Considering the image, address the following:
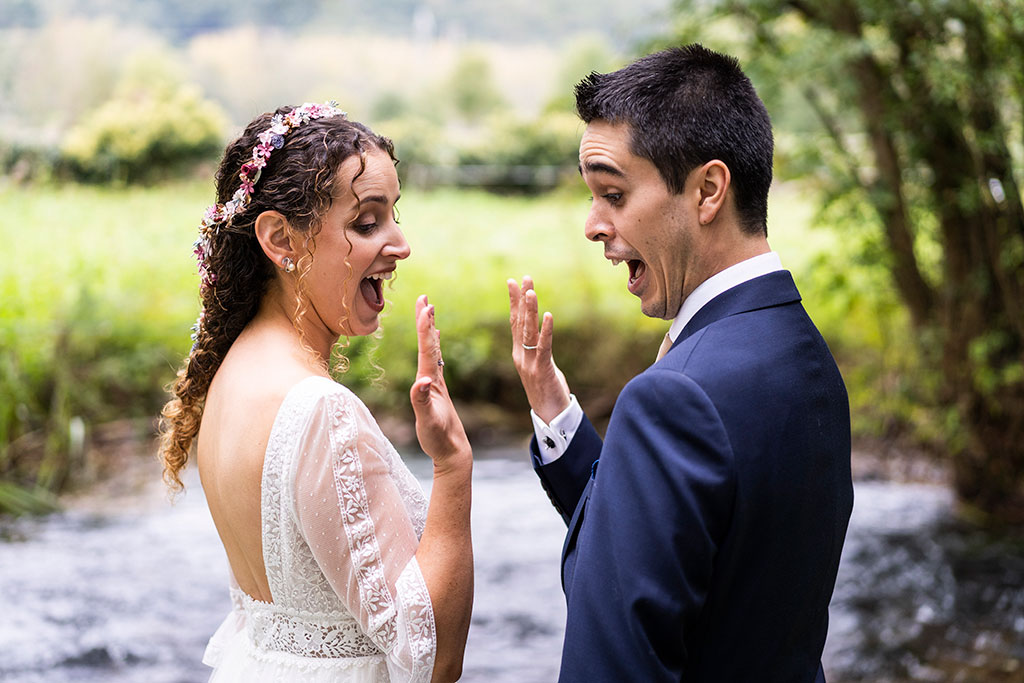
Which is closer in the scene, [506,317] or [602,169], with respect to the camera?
[602,169]

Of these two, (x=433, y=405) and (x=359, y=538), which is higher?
(x=433, y=405)

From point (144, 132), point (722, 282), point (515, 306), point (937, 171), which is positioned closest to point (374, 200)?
point (515, 306)

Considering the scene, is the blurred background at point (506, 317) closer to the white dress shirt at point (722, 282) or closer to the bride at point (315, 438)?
the bride at point (315, 438)

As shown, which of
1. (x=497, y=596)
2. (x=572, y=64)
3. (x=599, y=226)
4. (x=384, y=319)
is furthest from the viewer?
(x=572, y=64)

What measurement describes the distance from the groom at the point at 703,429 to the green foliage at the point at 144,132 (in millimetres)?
10523

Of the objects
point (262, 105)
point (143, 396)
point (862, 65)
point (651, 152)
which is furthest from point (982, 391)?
point (262, 105)

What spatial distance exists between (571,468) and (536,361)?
225mm

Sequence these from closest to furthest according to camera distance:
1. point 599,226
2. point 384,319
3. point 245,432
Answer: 1. point 599,226
2. point 245,432
3. point 384,319

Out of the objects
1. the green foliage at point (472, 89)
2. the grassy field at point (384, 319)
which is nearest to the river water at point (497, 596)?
the grassy field at point (384, 319)

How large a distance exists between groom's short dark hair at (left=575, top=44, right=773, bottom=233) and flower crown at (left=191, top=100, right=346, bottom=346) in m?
0.67

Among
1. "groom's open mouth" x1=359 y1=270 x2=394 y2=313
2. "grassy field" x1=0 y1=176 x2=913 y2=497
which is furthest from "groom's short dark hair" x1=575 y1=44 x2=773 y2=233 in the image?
"grassy field" x1=0 y1=176 x2=913 y2=497

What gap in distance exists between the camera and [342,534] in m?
1.67

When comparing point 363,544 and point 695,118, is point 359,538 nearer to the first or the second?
point 363,544

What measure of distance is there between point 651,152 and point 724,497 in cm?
54
